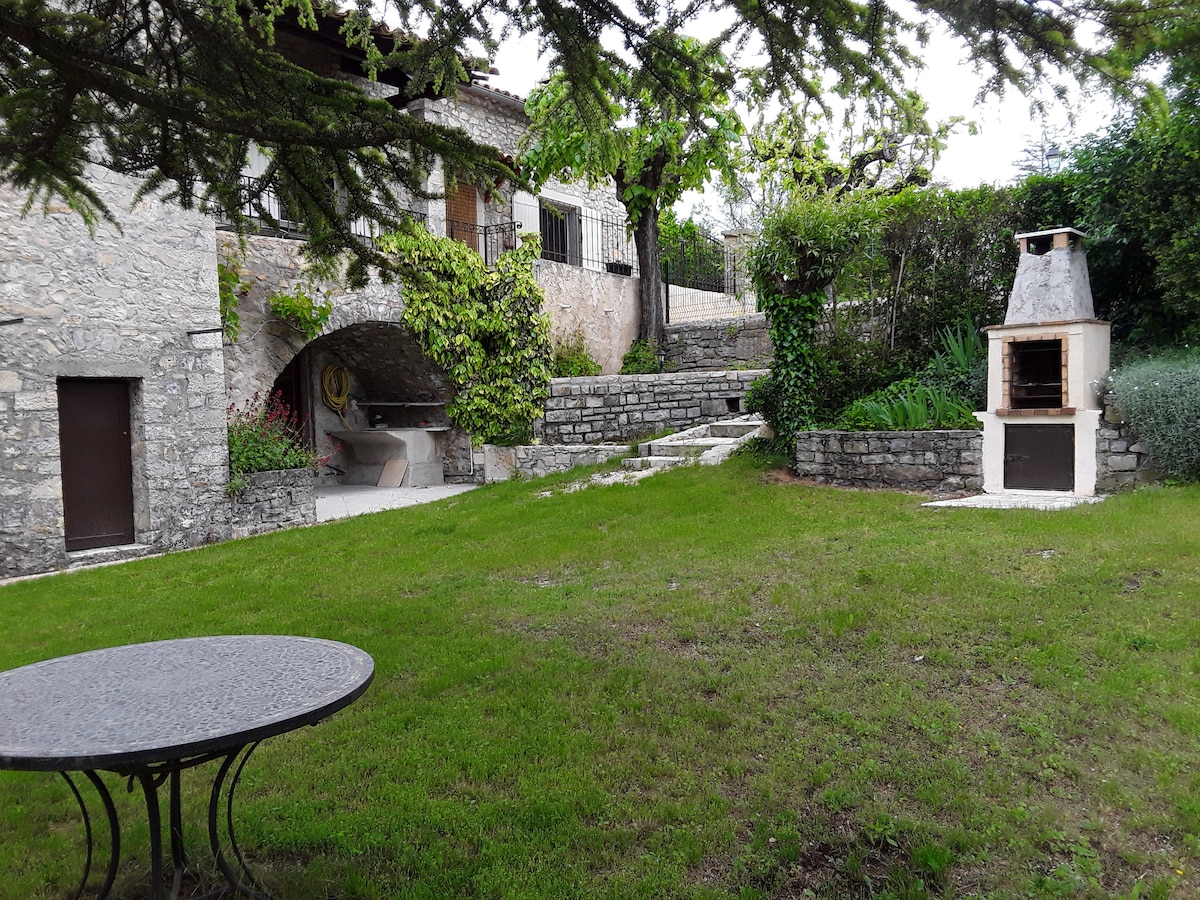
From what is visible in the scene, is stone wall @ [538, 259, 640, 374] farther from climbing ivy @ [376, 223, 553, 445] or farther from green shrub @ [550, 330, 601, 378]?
climbing ivy @ [376, 223, 553, 445]

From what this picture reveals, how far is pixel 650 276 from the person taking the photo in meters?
15.3

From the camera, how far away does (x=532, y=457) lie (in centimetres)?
1169

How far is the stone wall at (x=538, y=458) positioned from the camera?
446 inches

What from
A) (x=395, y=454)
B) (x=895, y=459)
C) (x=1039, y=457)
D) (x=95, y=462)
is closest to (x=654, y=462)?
(x=895, y=459)

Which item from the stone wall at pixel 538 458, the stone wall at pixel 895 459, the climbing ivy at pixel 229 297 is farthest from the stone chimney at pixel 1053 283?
the climbing ivy at pixel 229 297

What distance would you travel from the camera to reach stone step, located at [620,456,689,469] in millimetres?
10172

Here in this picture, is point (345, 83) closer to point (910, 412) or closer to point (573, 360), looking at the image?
point (910, 412)

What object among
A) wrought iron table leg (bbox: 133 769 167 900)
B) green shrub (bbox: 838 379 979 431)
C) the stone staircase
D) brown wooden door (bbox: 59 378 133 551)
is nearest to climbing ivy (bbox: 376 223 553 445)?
the stone staircase

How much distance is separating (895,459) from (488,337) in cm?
664

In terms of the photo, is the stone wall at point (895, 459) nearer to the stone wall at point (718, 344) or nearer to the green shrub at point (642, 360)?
the stone wall at point (718, 344)

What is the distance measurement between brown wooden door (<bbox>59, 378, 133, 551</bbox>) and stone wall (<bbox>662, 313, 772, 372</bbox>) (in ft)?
30.5

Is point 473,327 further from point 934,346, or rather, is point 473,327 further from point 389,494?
point 934,346

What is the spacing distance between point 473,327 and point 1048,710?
33.3 feet

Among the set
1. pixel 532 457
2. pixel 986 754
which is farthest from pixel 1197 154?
pixel 532 457
